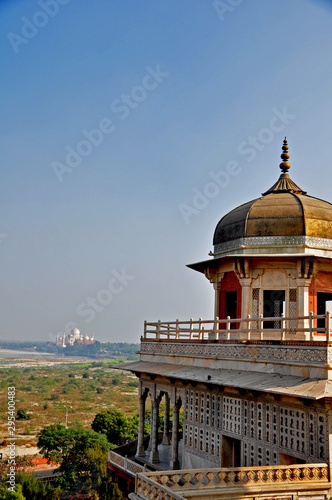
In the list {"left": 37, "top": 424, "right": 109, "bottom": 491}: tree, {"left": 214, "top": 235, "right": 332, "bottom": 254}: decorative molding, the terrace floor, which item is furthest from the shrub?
{"left": 214, "top": 235, "right": 332, "bottom": 254}: decorative molding

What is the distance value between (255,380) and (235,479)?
269 cm

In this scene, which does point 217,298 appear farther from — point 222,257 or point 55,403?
point 55,403

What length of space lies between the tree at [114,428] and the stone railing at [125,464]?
21486mm

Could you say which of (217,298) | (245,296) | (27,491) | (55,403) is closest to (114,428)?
(27,491)

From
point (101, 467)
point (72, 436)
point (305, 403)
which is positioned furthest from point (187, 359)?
point (72, 436)

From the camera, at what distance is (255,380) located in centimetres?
A: 1207

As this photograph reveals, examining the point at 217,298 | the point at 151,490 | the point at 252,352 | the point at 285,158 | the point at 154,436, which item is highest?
the point at 285,158

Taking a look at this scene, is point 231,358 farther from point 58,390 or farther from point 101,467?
point 58,390

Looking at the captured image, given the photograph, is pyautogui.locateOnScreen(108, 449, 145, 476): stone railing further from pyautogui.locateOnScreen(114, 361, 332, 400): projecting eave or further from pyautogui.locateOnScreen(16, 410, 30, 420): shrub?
pyautogui.locateOnScreen(16, 410, 30, 420): shrub

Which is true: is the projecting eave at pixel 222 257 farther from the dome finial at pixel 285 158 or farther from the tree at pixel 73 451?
the tree at pixel 73 451

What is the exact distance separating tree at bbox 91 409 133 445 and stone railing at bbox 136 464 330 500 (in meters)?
31.4

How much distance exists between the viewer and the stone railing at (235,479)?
951 cm

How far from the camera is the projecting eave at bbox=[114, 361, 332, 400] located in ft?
33.6

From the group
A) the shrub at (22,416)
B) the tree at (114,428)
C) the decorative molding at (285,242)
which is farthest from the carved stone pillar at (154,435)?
the shrub at (22,416)
